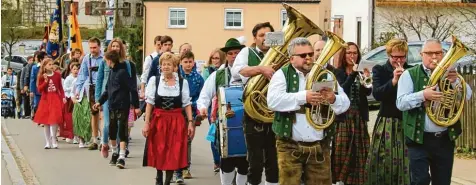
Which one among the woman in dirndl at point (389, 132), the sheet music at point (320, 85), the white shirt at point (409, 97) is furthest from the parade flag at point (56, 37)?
the sheet music at point (320, 85)

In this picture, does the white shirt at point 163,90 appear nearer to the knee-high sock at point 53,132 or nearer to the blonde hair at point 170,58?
the blonde hair at point 170,58

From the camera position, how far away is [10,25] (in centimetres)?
5462

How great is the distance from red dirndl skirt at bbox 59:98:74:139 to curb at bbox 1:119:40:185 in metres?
0.89

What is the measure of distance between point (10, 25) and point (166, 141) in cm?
4529

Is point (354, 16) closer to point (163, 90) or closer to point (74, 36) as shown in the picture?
point (74, 36)

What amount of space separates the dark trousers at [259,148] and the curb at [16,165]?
376 cm

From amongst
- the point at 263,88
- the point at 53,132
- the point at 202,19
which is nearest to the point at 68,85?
the point at 53,132

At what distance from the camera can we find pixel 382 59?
21688 mm

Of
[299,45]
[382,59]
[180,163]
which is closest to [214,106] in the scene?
[180,163]

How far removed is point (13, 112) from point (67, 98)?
455 inches

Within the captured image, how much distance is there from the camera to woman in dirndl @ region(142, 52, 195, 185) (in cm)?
1104

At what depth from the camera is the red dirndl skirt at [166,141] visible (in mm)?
11102

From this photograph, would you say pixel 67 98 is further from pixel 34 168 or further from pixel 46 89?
pixel 34 168

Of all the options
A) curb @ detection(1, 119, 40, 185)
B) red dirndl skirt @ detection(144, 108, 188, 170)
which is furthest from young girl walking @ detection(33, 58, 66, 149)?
red dirndl skirt @ detection(144, 108, 188, 170)
